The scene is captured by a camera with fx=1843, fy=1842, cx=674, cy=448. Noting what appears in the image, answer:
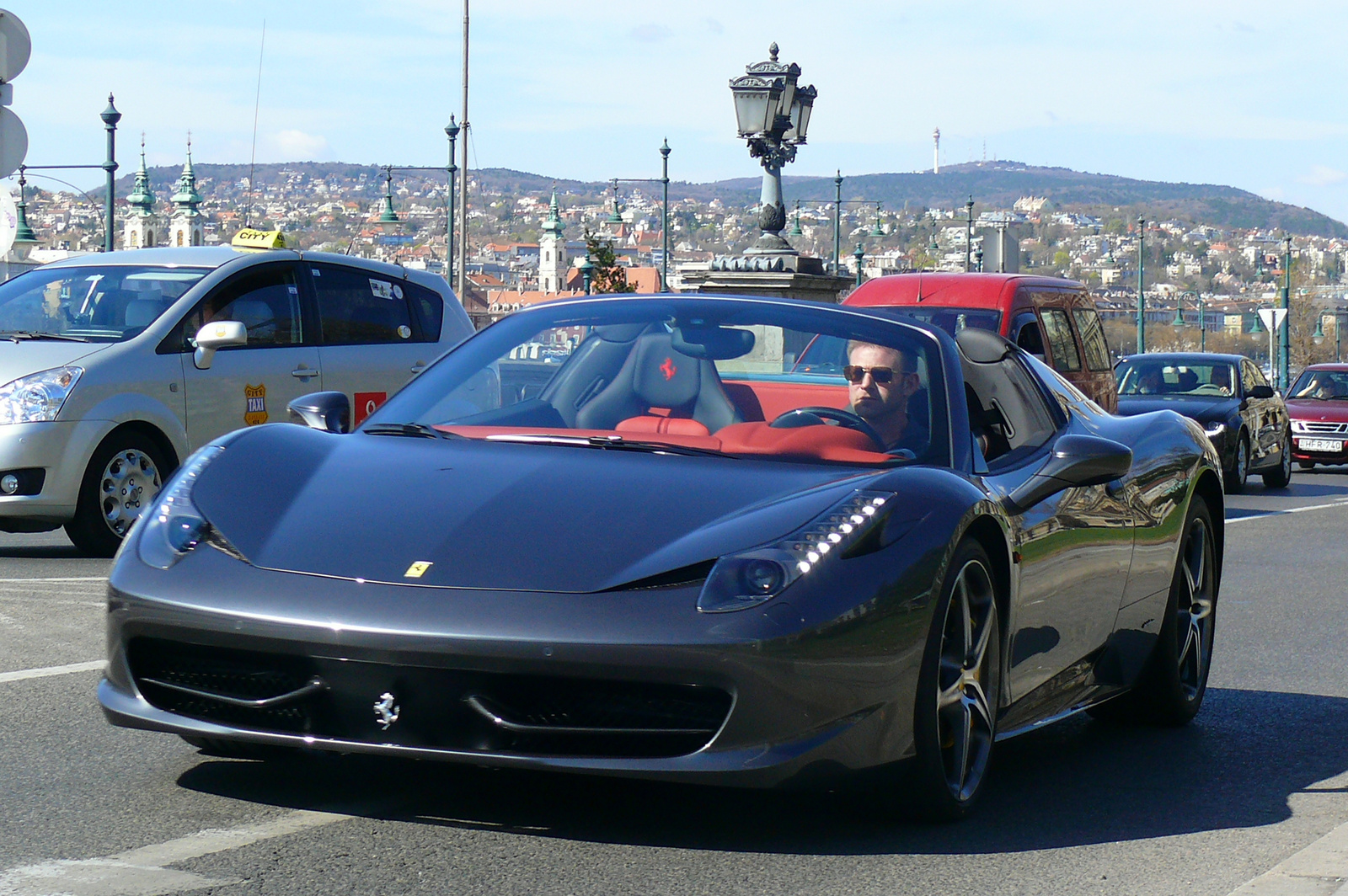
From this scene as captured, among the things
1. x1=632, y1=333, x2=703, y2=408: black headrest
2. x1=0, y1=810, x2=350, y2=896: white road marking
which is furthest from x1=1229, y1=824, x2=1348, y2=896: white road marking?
x1=0, y1=810, x2=350, y2=896: white road marking

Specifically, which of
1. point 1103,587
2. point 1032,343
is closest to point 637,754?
point 1103,587

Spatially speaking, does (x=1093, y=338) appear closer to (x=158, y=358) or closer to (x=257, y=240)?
(x=257, y=240)

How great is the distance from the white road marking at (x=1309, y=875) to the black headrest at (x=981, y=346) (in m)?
1.68

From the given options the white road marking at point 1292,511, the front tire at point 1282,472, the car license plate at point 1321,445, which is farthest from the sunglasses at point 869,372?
the car license plate at point 1321,445

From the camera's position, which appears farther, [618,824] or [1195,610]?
[1195,610]

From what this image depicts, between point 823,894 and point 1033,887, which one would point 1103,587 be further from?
point 823,894

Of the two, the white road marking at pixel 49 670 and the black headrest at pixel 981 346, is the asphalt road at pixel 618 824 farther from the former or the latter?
the black headrest at pixel 981 346

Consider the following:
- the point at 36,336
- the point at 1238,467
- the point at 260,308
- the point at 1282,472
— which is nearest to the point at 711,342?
the point at 36,336

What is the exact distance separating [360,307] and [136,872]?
320 inches

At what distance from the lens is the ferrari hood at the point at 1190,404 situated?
2022cm

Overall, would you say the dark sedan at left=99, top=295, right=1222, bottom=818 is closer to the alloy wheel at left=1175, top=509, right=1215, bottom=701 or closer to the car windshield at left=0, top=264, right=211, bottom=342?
the alloy wheel at left=1175, top=509, right=1215, bottom=701

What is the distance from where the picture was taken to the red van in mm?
14320

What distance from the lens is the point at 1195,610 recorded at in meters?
6.30

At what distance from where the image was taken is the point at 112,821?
4.16 m
